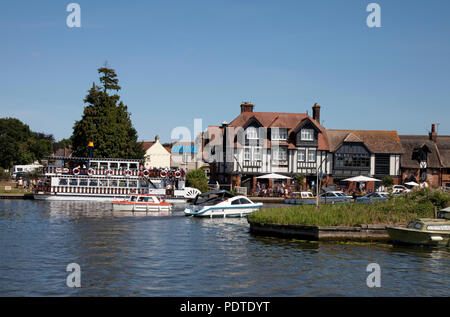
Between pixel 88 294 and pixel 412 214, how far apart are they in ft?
73.9

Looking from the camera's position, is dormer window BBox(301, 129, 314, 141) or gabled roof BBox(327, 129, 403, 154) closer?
dormer window BBox(301, 129, 314, 141)

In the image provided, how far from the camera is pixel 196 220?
41.2 meters

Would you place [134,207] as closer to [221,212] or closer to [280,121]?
[221,212]

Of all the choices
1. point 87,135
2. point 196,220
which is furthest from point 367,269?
point 87,135

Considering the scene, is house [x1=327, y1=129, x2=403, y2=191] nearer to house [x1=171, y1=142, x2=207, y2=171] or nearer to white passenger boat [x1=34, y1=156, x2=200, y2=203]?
white passenger boat [x1=34, y1=156, x2=200, y2=203]

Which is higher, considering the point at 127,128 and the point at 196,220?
the point at 127,128

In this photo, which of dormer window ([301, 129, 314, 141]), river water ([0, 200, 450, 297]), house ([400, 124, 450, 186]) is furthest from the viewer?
house ([400, 124, 450, 186])

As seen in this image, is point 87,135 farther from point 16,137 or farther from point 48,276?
point 16,137

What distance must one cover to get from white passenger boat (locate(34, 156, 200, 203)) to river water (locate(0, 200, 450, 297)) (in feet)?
85.6

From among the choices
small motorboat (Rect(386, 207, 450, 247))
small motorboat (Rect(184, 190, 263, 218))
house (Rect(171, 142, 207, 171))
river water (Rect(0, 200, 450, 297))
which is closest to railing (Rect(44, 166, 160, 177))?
small motorboat (Rect(184, 190, 263, 218))

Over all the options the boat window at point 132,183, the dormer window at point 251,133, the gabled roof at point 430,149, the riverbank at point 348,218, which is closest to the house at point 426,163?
the gabled roof at point 430,149

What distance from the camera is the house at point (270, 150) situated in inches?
2911

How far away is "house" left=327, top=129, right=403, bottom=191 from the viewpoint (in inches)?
3014
